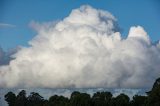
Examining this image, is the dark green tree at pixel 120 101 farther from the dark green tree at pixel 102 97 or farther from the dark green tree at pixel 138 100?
the dark green tree at pixel 102 97

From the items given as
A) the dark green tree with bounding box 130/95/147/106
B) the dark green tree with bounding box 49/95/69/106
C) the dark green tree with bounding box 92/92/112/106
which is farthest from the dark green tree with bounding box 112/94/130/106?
the dark green tree with bounding box 49/95/69/106

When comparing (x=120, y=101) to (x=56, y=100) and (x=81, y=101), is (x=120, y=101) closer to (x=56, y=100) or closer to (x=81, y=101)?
(x=81, y=101)

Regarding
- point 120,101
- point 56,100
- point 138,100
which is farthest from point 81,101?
point 56,100

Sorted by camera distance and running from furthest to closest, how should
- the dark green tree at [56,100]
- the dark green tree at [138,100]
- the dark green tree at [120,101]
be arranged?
the dark green tree at [56,100], the dark green tree at [138,100], the dark green tree at [120,101]

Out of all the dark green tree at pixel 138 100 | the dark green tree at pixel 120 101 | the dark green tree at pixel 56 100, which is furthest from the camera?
the dark green tree at pixel 56 100

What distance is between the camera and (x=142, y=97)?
152 metres

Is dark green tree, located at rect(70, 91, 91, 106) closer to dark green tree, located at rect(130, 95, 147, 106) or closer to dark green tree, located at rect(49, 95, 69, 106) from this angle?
dark green tree, located at rect(130, 95, 147, 106)

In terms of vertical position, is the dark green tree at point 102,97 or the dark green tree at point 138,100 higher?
the dark green tree at point 102,97

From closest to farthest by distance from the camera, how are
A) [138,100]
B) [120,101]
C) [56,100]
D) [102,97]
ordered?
[120,101], [138,100], [102,97], [56,100]

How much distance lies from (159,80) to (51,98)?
57.1 m

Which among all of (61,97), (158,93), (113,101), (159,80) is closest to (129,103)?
(113,101)

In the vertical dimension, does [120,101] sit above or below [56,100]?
below

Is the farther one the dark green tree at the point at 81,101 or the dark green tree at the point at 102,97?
the dark green tree at the point at 102,97

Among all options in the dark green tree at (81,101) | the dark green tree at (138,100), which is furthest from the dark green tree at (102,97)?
the dark green tree at (138,100)
